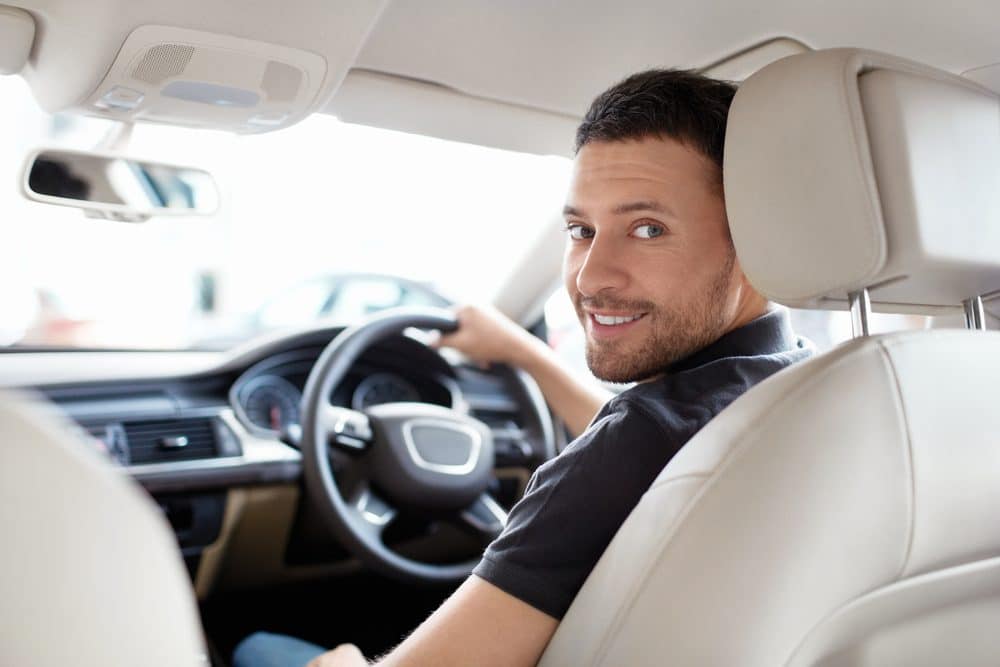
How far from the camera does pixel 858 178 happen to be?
1253 mm

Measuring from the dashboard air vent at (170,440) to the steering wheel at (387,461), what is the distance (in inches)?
11.0

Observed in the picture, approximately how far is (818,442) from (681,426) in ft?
0.87

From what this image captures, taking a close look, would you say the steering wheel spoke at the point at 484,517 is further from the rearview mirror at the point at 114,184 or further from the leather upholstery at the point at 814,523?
the leather upholstery at the point at 814,523

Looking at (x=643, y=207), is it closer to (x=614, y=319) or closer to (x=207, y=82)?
(x=614, y=319)

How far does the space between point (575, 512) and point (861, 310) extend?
0.45m

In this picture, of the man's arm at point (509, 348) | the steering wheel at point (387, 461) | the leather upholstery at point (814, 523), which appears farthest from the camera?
the man's arm at point (509, 348)

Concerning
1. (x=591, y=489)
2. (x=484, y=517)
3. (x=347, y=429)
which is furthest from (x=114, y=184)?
(x=591, y=489)

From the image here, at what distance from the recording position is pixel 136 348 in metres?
3.02

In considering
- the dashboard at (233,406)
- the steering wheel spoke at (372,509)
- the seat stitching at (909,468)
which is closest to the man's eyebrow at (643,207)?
the seat stitching at (909,468)

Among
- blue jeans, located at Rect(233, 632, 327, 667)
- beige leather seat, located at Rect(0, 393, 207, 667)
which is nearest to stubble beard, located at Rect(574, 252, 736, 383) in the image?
blue jeans, located at Rect(233, 632, 327, 667)

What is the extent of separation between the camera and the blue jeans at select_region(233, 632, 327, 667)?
87.2 inches

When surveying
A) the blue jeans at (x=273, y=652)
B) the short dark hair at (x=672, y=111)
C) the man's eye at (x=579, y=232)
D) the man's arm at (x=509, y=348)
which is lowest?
the blue jeans at (x=273, y=652)

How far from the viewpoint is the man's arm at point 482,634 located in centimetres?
135

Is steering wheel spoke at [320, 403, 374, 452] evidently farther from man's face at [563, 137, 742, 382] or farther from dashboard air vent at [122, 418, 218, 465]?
man's face at [563, 137, 742, 382]
